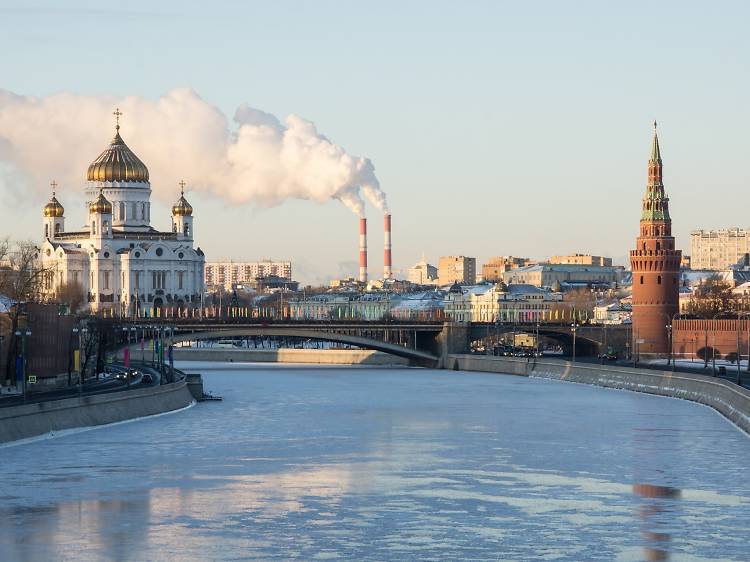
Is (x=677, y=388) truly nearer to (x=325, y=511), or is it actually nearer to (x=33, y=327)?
(x=33, y=327)

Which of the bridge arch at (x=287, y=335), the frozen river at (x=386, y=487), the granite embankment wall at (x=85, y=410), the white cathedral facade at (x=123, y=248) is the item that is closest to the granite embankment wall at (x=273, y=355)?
the white cathedral facade at (x=123, y=248)

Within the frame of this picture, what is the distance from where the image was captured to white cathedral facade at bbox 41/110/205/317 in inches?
6048

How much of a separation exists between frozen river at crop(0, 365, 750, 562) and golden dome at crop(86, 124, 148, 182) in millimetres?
89497

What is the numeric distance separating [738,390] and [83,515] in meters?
30.5

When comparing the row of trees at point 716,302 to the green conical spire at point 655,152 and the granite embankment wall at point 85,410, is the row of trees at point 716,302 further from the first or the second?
the granite embankment wall at point 85,410

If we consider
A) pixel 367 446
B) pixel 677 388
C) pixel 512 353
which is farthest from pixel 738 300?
pixel 367 446

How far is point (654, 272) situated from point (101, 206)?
53.8 m

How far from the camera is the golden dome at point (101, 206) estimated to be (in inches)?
6029

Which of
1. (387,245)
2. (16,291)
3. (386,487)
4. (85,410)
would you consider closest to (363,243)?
(387,245)

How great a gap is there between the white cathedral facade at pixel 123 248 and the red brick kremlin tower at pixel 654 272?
145ft

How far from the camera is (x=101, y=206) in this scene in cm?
15325

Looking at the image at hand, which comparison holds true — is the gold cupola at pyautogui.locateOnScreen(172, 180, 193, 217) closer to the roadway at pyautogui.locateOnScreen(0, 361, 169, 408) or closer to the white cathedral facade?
the white cathedral facade

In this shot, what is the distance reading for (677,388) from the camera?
254ft

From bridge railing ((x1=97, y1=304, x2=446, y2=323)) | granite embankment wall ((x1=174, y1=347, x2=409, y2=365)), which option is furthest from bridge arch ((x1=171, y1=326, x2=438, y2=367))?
granite embankment wall ((x1=174, y1=347, x2=409, y2=365))
